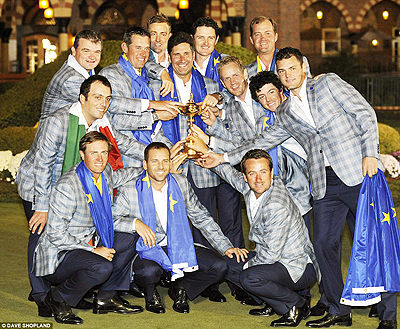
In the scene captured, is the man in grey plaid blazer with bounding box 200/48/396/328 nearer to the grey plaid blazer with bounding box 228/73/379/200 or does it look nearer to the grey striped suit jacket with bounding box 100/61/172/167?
the grey plaid blazer with bounding box 228/73/379/200

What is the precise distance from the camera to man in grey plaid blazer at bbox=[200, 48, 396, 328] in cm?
507

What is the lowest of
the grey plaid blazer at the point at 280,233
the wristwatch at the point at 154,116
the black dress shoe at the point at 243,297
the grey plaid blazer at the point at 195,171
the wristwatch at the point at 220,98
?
the black dress shoe at the point at 243,297

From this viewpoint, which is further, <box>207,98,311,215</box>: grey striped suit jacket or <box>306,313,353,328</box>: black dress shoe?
<box>207,98,311,215</box>: grey striped suit jacket

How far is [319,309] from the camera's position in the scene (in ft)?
17.9

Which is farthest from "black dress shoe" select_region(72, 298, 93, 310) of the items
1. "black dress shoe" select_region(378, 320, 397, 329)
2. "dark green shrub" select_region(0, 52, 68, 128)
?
"dark green shrub" select_region(0, 52, 68, 128)

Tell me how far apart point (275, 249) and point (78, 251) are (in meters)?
1.40

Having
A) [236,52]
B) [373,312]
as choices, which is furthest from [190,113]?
[236,52]

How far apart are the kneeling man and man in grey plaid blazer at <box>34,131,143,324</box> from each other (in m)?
0.15

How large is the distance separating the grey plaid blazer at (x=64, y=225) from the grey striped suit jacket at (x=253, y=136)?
1269 mm

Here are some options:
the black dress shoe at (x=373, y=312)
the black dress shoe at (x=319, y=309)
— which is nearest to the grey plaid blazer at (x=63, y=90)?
the black dress shoe at (x=319, y=309)

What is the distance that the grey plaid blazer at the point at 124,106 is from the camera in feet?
19.7

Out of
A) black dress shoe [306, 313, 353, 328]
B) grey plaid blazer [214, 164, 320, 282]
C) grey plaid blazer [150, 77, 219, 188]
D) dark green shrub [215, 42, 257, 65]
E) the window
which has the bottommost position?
black dress shoe [306, 313, 353, 328]

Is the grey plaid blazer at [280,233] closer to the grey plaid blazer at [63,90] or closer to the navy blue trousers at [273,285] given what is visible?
the navy blue trousers at [273,285]

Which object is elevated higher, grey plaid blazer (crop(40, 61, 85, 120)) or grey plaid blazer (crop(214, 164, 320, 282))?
grey plaid blazer (crop(40, 61, 85, 120))
